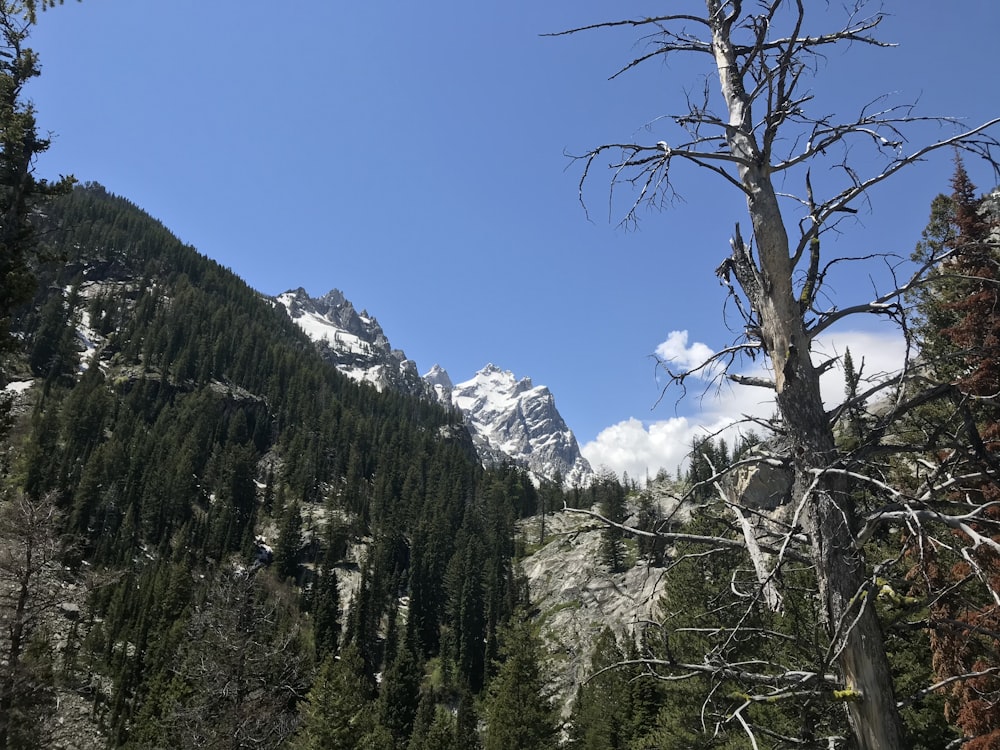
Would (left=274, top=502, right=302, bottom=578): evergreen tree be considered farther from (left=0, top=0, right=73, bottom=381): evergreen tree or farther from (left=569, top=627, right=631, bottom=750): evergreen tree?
(left=0, top=0, right=73, bottom=381): evergreen tree

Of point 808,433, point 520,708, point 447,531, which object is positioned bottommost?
point 520,708

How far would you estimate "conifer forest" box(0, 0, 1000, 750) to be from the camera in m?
3.50

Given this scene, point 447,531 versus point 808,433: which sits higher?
point 447,531

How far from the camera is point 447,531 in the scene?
338 feet

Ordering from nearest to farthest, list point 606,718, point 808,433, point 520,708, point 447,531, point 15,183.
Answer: point 808,433 → point 15,183 → point 520,708 → point 606,718 → point 447,531

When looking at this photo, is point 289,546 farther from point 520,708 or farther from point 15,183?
point 15,183

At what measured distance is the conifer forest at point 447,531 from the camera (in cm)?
350

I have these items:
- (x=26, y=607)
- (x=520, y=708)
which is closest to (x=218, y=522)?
(x=520, y=708)

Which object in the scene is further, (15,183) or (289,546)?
(289,546)

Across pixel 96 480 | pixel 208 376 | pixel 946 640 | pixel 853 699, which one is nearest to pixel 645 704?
pixel 946 640

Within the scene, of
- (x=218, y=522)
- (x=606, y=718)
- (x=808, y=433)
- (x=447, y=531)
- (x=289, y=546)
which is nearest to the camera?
(x=808, y=433)

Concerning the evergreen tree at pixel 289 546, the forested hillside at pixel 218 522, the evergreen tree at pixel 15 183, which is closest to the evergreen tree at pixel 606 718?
the forested hillside at pixel 218 522

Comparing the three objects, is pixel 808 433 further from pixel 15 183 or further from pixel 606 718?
pixel 606 718

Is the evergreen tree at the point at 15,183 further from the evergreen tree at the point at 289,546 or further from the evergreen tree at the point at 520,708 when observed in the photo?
the evergreen tree at the point at 289,546
